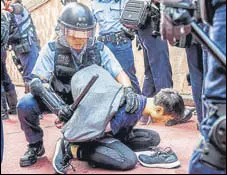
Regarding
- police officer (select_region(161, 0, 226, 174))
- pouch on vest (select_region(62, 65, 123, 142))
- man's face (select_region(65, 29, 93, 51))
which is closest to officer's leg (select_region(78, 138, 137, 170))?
pouch on vest (select_region(62, 65, 123, 142))

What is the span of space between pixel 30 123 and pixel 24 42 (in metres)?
2.34

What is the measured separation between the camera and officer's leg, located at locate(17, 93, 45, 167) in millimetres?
3682

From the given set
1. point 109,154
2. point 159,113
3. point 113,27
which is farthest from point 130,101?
point 113,27

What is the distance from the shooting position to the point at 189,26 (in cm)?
216

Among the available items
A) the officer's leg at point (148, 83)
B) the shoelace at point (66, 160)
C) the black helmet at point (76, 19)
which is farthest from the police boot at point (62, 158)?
the officer's leg at point (148, 83)

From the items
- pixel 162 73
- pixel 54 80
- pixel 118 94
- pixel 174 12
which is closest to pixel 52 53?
pixel 54 80

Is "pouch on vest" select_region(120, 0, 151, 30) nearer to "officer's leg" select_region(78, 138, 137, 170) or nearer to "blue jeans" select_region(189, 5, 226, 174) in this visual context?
"officer's leg" select_region(78, 138, 137, 170)

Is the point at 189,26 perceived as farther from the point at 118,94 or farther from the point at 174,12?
the point at 118,94

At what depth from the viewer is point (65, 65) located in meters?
3.87

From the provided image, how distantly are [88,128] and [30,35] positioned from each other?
9.51 ft

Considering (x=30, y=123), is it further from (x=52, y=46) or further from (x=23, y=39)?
(x=23, y=39)

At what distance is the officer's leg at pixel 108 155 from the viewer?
3451 mm

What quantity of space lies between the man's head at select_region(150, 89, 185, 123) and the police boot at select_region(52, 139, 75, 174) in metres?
0.76

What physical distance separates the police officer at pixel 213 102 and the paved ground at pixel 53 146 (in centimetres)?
132
